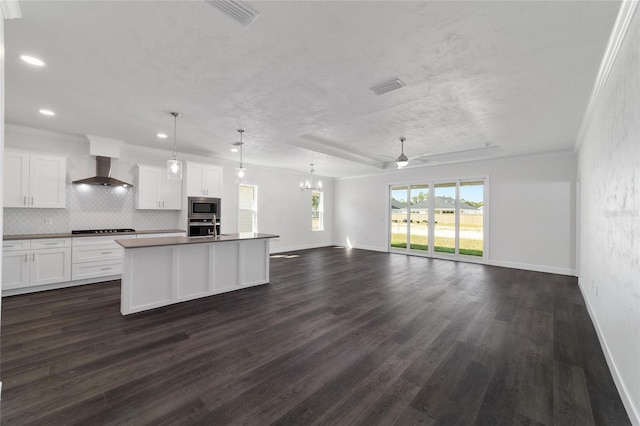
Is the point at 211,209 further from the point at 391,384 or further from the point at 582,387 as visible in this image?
the point at 582,387

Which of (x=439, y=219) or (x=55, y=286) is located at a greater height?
(x=439, y=219)

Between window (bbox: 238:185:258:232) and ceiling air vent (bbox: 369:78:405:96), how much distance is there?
556 centimetres

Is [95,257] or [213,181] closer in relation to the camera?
[95,257]

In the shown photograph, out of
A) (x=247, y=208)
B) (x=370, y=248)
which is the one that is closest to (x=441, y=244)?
(x=370, y=248)

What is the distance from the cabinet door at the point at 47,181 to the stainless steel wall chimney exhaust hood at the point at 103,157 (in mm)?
261

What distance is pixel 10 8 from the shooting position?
1766 millimetres

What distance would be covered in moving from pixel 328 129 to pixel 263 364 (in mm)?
3746

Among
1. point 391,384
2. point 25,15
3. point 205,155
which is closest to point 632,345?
point 391,384

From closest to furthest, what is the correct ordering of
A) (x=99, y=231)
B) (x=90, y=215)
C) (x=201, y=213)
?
(x=99, y=231)
(x=90, y=215)
(x=201, y=213)

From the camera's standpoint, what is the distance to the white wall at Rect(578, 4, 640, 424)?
1.79m

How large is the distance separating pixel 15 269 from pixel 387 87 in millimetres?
6155

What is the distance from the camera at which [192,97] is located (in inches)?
133

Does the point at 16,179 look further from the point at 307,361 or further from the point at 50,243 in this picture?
the point at 307,361

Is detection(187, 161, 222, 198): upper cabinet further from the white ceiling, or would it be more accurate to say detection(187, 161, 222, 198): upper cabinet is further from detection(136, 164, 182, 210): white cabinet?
the white ceiling
